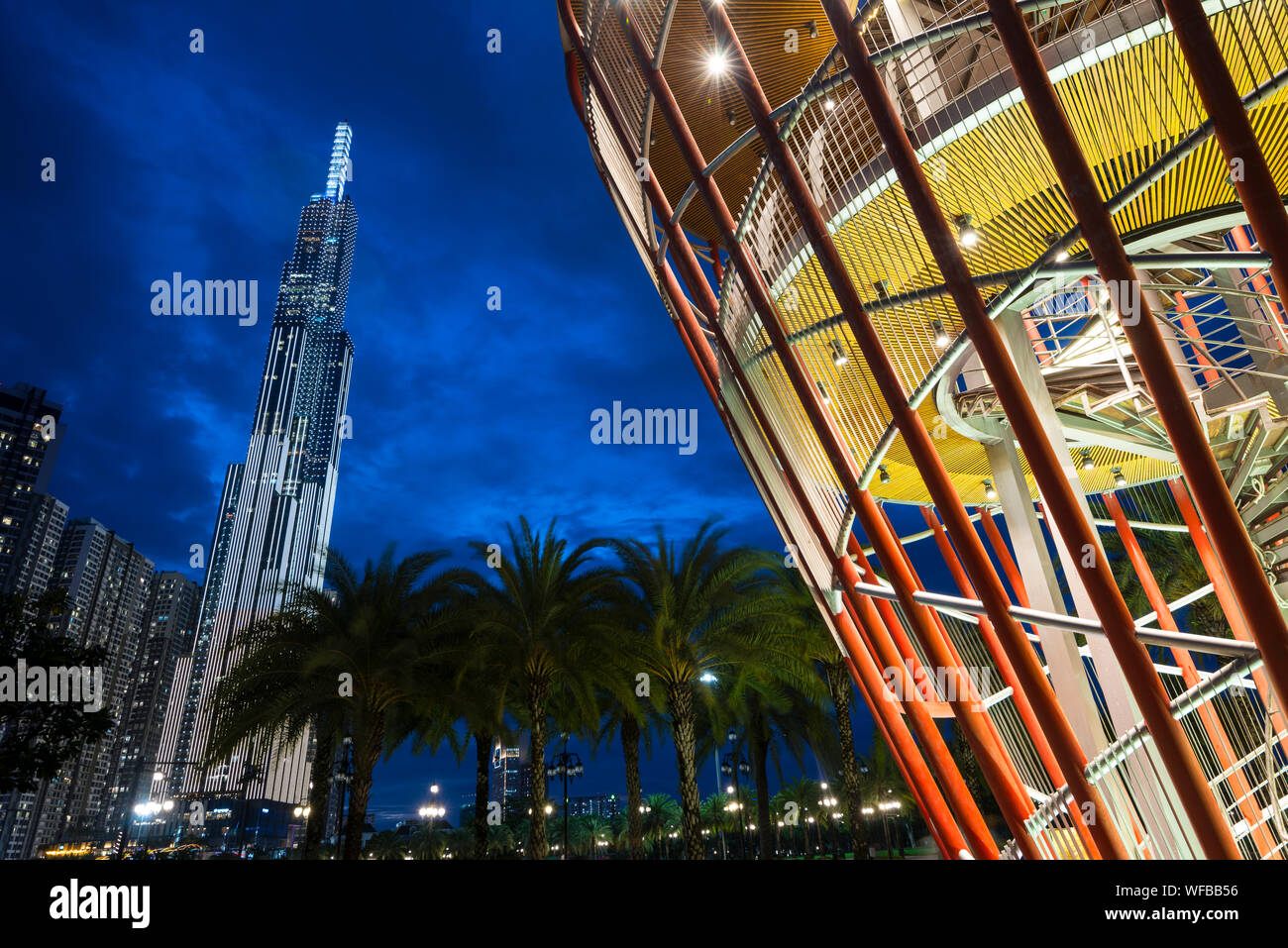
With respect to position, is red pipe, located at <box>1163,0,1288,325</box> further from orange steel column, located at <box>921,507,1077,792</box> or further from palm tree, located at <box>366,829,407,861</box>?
palm tree, located at <box>366,829,407,861</box>

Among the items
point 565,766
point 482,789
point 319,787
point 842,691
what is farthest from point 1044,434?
point 565,766

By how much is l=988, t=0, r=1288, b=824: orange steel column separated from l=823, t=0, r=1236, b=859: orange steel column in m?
0.01

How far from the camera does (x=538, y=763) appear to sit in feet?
62.6

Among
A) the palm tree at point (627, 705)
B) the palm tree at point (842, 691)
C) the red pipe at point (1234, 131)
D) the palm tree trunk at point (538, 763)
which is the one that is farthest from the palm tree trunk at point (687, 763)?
the red pipe at point (1234, 131)

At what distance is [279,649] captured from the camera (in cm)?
1894

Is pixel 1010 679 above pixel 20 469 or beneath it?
beneath

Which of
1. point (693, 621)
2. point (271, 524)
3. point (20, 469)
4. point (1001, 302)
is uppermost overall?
point (271, 524)

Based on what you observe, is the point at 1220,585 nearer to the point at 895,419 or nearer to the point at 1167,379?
the point at 895,419

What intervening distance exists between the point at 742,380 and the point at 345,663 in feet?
44.2

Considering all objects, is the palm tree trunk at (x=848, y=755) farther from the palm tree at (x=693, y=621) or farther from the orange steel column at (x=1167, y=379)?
the orange steel column at (x=1167, y=379)

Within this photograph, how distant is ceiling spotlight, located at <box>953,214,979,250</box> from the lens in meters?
7.46

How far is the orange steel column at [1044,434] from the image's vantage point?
14.3 feet
